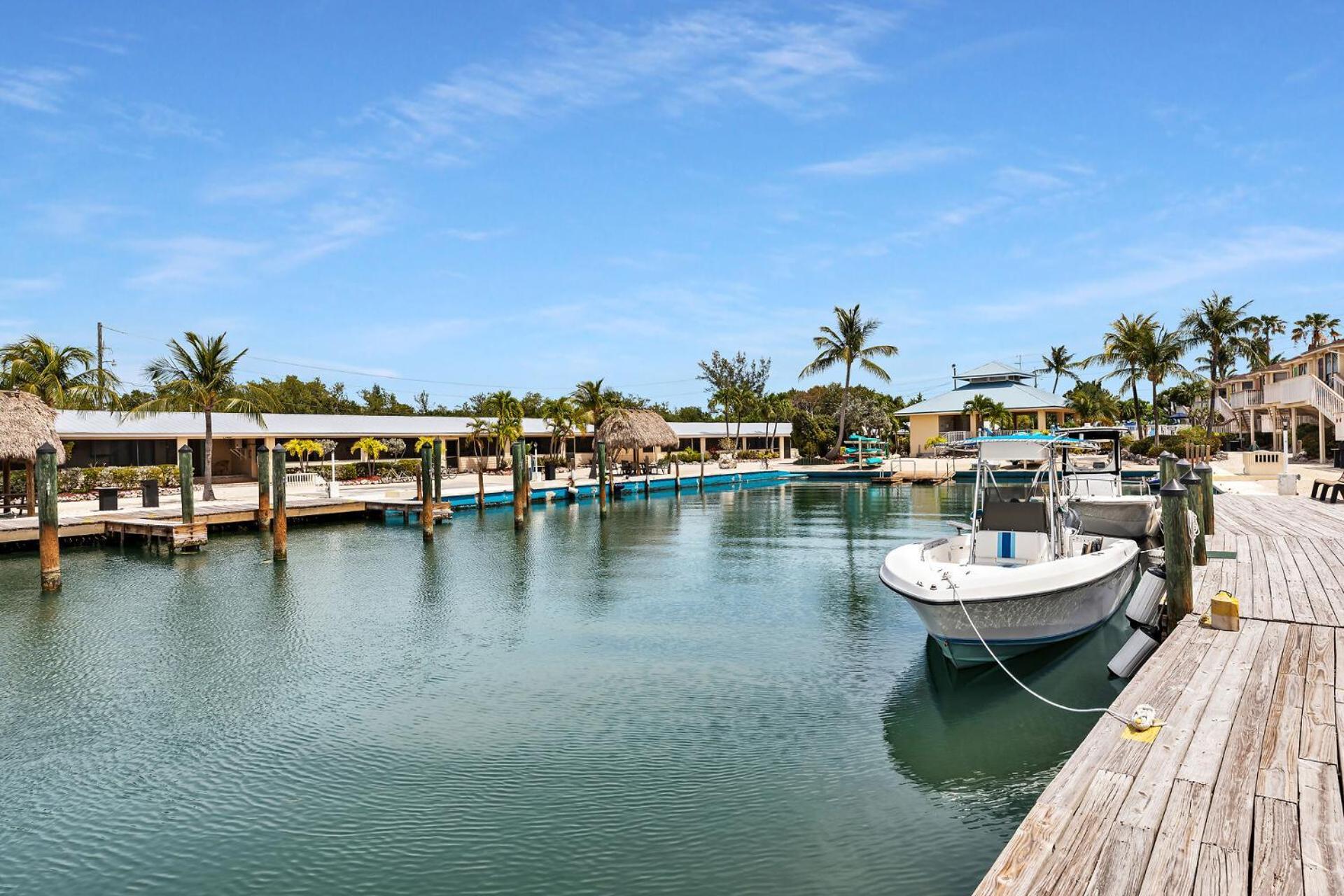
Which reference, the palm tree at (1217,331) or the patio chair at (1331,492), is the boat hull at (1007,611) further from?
the palm tree at (1217,331)

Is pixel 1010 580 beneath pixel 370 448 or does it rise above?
beneath

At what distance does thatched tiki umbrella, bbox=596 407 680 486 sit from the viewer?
165ft

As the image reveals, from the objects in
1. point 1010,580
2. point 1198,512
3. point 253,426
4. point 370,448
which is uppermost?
point 253,426

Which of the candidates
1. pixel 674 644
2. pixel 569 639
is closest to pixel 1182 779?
pixel 674 644

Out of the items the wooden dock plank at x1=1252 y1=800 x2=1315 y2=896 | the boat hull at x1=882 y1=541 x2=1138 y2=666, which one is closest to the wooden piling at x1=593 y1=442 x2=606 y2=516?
the boat hull at x1=882 y1=541 x2=1138 y2=666

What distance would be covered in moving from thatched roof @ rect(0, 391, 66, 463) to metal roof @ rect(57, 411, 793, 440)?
9994 millimetres

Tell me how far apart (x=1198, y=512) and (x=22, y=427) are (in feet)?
99.8

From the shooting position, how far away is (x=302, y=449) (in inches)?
1684

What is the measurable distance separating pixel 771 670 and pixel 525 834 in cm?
547

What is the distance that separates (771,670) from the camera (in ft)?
39.9

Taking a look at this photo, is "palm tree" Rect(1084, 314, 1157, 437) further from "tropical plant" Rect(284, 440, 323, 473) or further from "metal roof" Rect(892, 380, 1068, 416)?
"tropical plant" Rect(284, 440, 323, 473)

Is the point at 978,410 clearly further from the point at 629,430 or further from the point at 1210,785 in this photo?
the point at 1210,785

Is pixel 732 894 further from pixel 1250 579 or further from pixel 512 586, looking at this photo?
pixel 512 586

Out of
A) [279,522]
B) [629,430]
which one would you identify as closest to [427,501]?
[279,522]
